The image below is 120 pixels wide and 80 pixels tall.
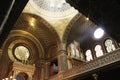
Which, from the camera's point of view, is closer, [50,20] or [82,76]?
[82,76]

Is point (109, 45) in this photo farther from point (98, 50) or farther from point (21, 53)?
point (21, 53)

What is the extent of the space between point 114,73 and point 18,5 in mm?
9199

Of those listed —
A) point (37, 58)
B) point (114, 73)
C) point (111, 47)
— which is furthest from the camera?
point (37, 58)

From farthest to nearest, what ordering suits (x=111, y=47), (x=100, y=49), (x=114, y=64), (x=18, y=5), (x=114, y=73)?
1. (x=100, y=49)
2. (x=111, y=47)
3. (x=114, y=73)
4. (x=114, y=64)
5. (x=18, y=5)

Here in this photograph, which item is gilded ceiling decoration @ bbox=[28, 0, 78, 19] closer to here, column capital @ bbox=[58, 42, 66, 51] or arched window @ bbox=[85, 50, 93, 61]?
column capital @ bbox=[58, 42, 66, 51]

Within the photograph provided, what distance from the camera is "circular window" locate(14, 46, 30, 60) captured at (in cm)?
1355

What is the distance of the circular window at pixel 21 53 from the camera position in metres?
13.5

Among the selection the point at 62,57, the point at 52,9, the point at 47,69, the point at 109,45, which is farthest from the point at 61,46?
the point at 109,45

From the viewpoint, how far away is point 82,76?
35.4 feet

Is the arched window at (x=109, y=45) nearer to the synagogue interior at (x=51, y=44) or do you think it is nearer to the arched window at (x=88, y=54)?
the synagogue interior at (x=51, y=44)

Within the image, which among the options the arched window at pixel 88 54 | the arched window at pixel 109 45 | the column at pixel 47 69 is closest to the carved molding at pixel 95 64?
the column at pixel 47 69

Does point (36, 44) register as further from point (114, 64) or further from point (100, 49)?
point (114, 64)

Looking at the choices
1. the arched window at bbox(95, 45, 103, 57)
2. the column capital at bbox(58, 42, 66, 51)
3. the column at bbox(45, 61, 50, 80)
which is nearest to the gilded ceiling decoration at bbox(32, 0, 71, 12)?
the column capital at bbox(58, 42, 66, 51)

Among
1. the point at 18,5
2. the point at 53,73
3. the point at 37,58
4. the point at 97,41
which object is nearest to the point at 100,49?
the point at 97,41
